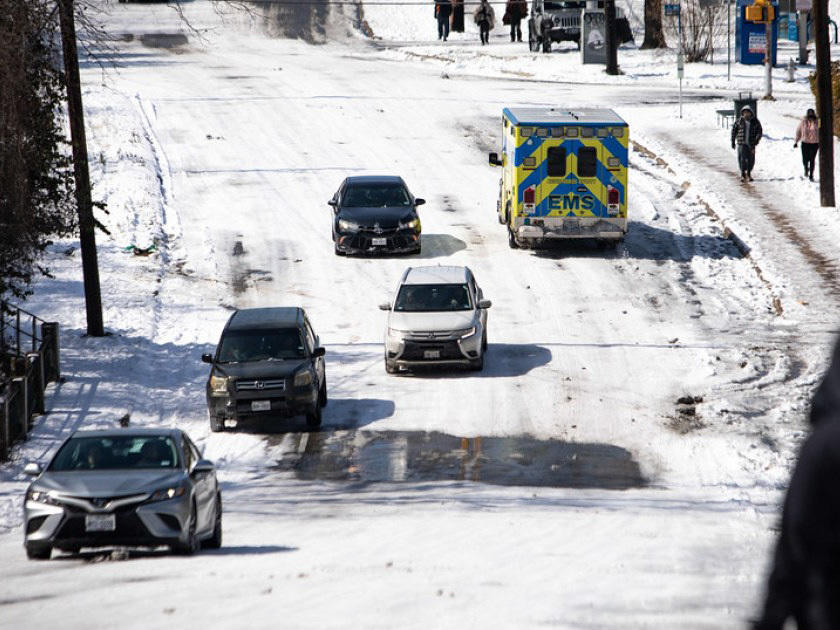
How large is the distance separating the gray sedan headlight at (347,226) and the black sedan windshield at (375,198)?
77cm

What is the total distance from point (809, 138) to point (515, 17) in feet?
113

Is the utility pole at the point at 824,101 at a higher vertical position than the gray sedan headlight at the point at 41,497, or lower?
higher

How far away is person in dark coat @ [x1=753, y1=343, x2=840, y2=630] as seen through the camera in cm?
262

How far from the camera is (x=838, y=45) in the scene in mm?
62969

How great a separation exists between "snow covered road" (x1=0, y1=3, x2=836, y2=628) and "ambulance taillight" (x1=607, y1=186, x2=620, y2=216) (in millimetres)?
1340

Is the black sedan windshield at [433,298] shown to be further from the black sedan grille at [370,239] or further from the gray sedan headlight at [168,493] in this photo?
the gray sedan headlight at [168,493]

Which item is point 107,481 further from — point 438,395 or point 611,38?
point 611,38

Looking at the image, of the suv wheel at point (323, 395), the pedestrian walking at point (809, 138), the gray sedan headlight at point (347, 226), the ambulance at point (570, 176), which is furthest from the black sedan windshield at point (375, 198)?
the suv wheel at point (323, 395)

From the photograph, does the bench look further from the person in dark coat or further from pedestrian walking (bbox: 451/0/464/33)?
the person in dark coat

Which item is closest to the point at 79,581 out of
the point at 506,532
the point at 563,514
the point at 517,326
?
the point at 506,532

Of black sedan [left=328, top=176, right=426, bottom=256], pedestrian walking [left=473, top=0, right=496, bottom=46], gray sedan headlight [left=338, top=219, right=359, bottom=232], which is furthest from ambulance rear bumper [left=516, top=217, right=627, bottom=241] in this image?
pedestrian walking [left=473, top=0, right=496, bottom=46]

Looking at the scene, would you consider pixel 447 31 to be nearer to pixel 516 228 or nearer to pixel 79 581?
pixel 516 228

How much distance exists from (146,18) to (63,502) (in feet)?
217

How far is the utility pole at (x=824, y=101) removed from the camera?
101 feet
